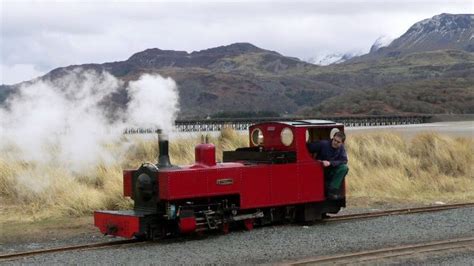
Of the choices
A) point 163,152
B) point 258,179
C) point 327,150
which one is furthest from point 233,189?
point 327,150

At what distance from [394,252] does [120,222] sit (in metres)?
4.10

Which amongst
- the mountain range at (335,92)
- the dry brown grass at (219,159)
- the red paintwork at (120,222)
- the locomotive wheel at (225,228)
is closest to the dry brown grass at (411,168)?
the dry brown grass at (219,159)

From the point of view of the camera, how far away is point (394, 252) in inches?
356

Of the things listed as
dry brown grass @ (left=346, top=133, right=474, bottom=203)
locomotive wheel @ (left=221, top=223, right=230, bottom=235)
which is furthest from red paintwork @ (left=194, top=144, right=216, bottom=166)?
dry brown grass @ (left=346, top=133, right=474, bottom=203)

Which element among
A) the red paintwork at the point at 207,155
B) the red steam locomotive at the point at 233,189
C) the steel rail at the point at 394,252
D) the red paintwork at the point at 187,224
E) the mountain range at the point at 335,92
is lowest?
the steel rail at the point at 394,252

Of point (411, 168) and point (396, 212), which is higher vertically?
point (411, 168)

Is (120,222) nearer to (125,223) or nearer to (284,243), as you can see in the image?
(125,223)

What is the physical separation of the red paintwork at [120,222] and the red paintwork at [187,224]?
65 centimetres

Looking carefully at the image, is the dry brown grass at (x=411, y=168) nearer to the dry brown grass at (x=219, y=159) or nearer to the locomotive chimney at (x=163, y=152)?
the dry brown grass at (x=219, y=159)

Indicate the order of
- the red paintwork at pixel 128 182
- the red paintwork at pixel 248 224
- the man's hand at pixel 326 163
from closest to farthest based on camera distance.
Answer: the red paintwork at pixel 128 182
the red paintwork at pixel 248 224
the man's hand at pixel 326 163

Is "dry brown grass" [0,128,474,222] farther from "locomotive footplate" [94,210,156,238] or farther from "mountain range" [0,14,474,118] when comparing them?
"mountain range" [0,14,474,118]

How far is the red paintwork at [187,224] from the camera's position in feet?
32.2

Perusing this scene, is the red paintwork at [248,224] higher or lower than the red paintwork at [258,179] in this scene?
lower

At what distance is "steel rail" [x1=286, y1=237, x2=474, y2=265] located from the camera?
27.8ft
